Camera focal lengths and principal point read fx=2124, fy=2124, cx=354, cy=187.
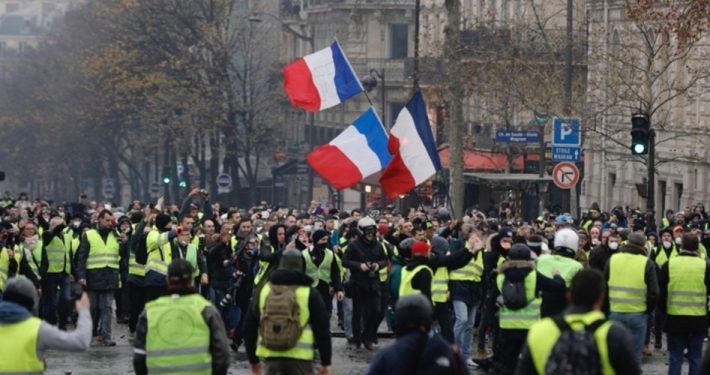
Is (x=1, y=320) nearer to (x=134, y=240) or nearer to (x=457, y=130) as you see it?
(x=134, y=240)

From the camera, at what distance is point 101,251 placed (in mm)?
24203

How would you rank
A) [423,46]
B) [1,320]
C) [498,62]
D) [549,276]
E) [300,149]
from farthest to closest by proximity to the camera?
[300,149] → [423,46] → [498,62] → [549,276] → [1,320]

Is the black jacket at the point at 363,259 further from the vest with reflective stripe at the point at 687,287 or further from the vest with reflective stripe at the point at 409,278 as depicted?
the vest with reflective stripe at the point at 687,287

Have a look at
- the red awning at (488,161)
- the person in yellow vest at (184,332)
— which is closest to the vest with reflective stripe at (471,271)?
the person in yellow vest at (184,332)

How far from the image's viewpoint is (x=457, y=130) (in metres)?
43.7

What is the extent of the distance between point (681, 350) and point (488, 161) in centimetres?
4380

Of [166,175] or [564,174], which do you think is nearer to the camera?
[564,174]

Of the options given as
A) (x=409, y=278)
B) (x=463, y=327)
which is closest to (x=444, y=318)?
(x=463, y=327)

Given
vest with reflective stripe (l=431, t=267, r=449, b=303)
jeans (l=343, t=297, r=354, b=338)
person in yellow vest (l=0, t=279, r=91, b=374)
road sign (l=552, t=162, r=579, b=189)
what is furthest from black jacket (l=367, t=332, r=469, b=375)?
road sign (l=552, t=162, r=579, b=189)

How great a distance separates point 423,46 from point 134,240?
54.7 meters

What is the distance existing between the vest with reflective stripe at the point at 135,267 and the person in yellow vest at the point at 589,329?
13489 mm

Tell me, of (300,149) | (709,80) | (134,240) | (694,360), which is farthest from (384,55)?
(694,360)

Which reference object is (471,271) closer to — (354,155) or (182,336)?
(354,155)

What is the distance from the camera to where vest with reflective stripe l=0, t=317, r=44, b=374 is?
1245 centimetres
